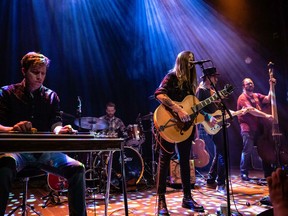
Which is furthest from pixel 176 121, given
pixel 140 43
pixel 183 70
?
pixel 140 43

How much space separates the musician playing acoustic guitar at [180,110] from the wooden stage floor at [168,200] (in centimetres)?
27

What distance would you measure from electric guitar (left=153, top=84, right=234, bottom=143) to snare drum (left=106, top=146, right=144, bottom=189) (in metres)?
2.53

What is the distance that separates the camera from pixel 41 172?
2531 millimetres

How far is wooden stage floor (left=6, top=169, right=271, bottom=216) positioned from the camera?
353 cm

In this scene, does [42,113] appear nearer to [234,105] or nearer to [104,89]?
[104,89]

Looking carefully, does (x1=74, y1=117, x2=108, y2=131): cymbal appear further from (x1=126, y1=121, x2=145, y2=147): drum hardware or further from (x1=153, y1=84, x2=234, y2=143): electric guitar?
(x1=153, y1=84, x2=234, y2=143): electric guitar

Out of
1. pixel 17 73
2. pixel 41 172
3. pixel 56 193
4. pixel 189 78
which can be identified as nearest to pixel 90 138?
pixel 41 172

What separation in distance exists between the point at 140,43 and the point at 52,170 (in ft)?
22.7

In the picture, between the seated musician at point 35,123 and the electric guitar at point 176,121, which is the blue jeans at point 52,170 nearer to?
the seated musician at point 35,123

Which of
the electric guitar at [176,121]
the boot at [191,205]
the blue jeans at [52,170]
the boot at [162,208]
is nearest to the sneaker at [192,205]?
the boot at [191,205]

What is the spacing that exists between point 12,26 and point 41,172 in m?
5.26

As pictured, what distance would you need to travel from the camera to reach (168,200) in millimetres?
4227

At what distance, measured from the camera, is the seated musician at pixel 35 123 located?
2049 millimetres

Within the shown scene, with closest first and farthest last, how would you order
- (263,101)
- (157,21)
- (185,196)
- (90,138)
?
Result: (90,138)
(185,196)
(263,101)
(157,21)
